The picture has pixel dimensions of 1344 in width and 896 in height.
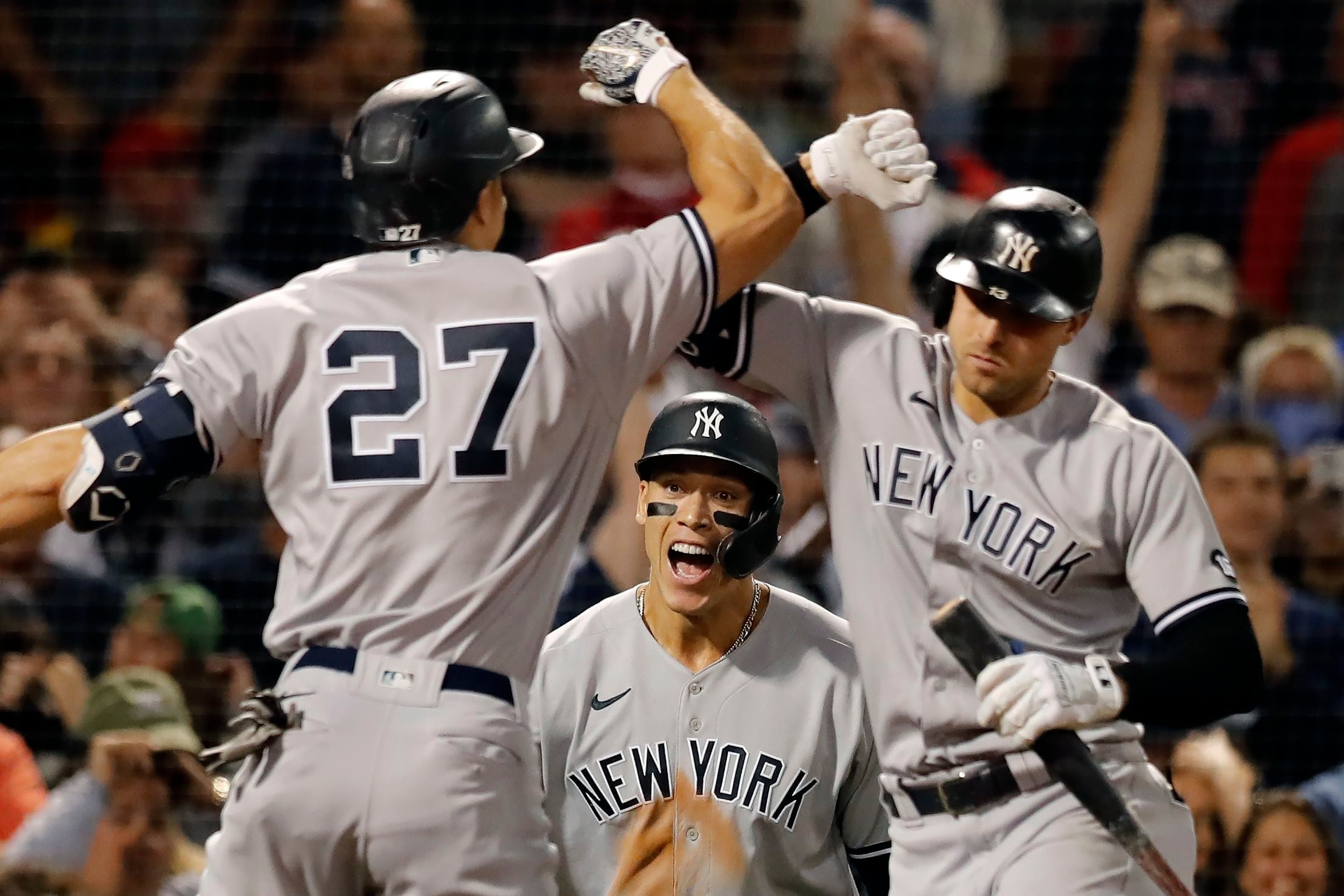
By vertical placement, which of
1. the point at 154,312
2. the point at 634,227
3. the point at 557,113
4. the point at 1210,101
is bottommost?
the point at 154,312

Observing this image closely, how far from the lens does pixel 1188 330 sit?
5801mm

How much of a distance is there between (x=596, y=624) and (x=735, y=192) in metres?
1.06

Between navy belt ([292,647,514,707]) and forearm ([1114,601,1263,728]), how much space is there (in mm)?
889

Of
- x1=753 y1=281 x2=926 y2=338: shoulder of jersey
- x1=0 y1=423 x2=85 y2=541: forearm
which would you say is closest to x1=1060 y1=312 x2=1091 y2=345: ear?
x1=753 y1=281 x2=926 y2=338: shoulder of jersey

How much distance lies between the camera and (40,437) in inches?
104

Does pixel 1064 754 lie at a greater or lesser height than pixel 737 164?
lesser

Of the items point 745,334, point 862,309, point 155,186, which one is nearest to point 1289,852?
point 862,309

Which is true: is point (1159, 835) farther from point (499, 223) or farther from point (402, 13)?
point (402, 13)

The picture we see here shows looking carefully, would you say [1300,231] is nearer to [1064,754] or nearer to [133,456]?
[1064,754]

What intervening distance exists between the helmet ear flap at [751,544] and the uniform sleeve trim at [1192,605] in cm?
71

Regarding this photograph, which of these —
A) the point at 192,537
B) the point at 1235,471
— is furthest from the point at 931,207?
the point at 192,537

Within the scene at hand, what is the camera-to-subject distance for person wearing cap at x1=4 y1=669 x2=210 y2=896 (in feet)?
14.6

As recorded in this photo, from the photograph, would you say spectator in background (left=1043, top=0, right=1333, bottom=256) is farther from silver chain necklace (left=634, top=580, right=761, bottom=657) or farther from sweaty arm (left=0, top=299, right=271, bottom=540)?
sweaty arm (left=0, top=299, right=271, bottom=540)

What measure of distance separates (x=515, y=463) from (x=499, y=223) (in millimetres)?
432
